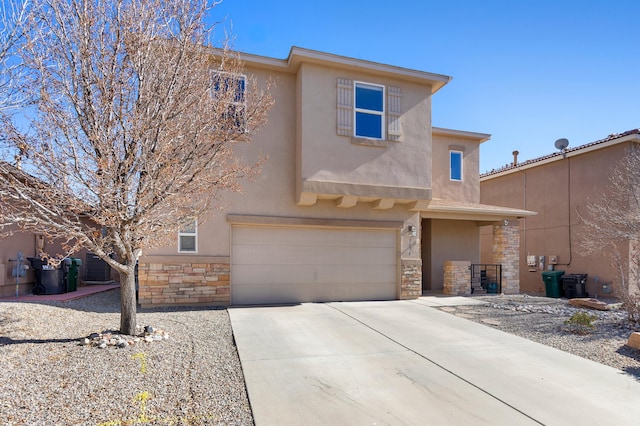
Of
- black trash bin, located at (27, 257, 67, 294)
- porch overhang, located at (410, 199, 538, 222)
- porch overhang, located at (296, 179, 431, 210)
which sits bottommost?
black trash bin, located at (27, 257, 67, 294)

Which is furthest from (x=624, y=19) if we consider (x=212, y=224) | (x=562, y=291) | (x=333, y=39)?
(x=212, y=224)

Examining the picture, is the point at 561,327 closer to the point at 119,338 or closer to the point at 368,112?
the point at 368,112

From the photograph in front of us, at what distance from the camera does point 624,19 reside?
891cm

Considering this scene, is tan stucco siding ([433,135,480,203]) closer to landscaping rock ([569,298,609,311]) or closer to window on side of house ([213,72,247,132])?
landscaping rock ([569,298,609,311])

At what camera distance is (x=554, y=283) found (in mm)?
14391

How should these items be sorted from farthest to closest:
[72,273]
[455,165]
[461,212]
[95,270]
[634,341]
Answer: [455,165] → [95,270] → [461,212] → [72,273] → [634,341]

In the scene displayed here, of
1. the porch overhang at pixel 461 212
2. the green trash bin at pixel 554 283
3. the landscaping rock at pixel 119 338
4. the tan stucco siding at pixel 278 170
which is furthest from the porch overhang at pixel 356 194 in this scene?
the green trash bin at pixel 554 283

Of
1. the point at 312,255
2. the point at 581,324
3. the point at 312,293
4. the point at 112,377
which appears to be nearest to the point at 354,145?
the point at 312,255

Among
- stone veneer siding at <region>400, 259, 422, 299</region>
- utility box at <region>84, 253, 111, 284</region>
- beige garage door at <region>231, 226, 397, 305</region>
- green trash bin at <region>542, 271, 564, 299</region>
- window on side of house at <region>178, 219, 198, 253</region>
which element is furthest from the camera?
green trash bin at <region>542, 271, 564, 299</region>

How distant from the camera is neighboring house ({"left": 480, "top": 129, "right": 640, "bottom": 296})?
44.8 ft

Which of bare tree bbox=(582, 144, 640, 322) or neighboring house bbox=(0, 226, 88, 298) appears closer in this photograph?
neighboring house bbox=(0, 226, 88, 298)

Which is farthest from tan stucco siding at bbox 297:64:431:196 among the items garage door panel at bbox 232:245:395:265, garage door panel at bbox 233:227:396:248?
garage door panel at bbox 232:245:395:265

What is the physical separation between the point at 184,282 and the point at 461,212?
28.3 feet

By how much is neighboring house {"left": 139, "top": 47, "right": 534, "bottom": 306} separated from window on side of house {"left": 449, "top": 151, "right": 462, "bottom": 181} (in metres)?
3.65
